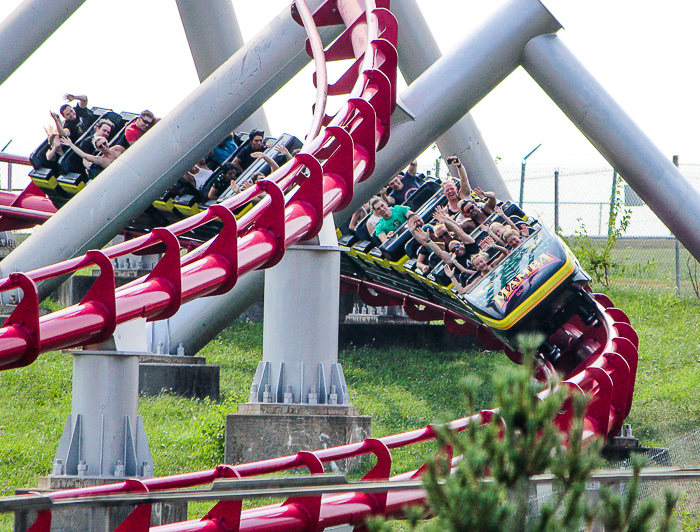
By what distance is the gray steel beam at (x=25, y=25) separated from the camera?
Result: 9578 millimetres

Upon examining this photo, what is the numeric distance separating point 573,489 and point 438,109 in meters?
7.54

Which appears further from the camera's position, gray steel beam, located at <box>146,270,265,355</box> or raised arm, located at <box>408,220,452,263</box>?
gray steel beam, located at <box>146,270,265,355</box>

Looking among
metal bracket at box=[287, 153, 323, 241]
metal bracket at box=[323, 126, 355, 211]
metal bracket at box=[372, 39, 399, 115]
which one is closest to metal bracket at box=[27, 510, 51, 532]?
metal bracket at box=[287, 153, 323, 241]

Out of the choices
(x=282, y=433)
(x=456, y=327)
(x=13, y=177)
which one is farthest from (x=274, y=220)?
(x=13, y=177)

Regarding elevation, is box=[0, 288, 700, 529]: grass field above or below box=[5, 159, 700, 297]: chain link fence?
below

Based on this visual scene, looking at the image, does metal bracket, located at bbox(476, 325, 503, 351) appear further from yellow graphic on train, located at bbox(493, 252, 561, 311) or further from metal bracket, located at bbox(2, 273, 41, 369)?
metal bracket, located at bbox(2, 273, 41, 369)

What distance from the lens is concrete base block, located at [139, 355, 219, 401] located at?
30.8 ft

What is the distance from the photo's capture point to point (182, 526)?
156 inches

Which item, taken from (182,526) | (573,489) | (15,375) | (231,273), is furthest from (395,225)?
(573,489)

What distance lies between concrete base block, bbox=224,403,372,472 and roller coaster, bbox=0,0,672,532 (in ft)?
2.61

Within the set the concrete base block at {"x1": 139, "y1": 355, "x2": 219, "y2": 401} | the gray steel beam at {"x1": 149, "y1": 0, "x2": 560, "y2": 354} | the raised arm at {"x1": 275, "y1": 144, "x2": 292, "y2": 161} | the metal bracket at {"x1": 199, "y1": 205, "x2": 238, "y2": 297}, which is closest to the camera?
the metal bracket at {"x1": 199, "y1": 205, "x2": 238, "y2": 297}

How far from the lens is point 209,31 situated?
1133cm

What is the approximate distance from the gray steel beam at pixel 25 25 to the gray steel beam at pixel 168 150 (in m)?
2.25

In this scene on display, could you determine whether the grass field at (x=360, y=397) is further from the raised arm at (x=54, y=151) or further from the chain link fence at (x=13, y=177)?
the chain link fence at (x=13, y=177)
